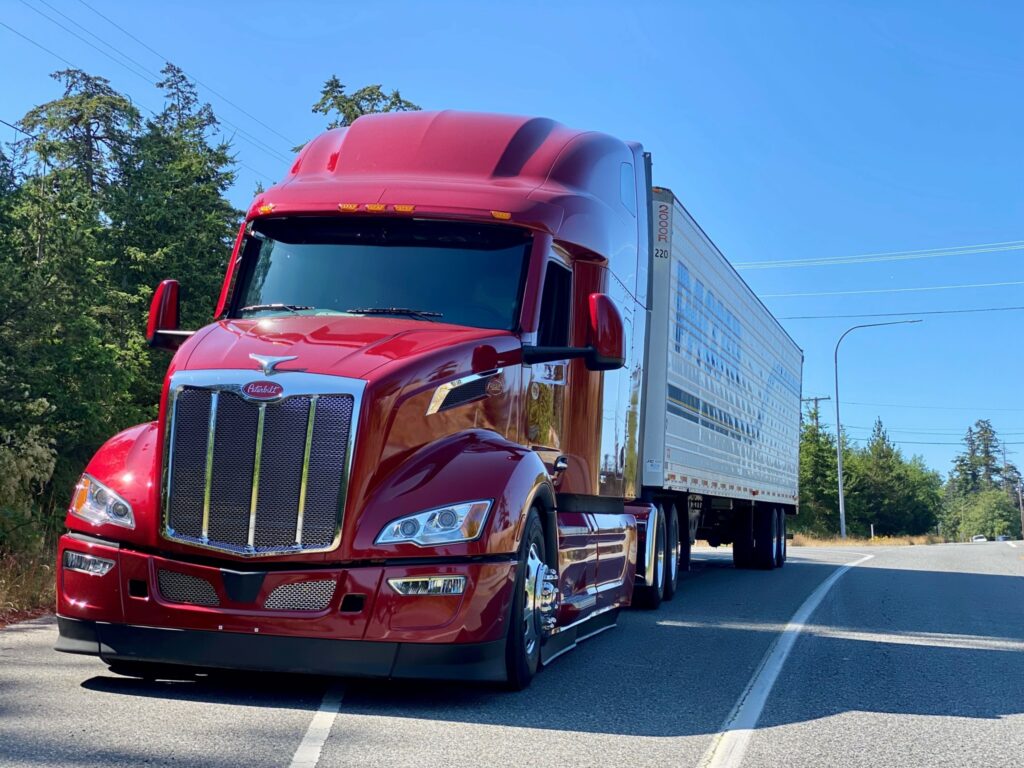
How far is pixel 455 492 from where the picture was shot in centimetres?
601

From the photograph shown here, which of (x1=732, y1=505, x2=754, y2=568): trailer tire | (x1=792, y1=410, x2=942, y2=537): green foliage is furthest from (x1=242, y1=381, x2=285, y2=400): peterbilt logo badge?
(x1=792, y1=410, x2=942, y2=537): green foliage

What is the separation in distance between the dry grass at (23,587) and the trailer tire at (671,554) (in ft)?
21.5

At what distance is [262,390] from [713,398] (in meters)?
10.2

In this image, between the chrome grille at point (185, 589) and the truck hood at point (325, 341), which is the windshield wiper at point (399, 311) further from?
the chrome grille at point (185, 589)

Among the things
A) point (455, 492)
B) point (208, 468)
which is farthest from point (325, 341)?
point (455, 492)

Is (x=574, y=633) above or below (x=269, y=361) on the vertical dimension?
below

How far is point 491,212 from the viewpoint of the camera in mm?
7328

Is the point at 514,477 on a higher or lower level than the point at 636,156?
lower

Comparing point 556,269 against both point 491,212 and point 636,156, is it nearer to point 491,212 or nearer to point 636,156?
point 491,212

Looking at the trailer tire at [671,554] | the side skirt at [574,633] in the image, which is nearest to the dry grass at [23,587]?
the side skirt at [574,633]

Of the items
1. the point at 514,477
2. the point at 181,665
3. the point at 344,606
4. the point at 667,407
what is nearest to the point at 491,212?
the point at 514,477

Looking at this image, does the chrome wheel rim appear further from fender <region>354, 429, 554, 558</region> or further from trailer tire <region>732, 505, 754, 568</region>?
trailer tire <region>732, 505, 754, 568</region>

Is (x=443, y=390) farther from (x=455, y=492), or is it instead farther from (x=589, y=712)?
(x=589, y=712)

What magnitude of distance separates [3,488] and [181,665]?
6448mm
